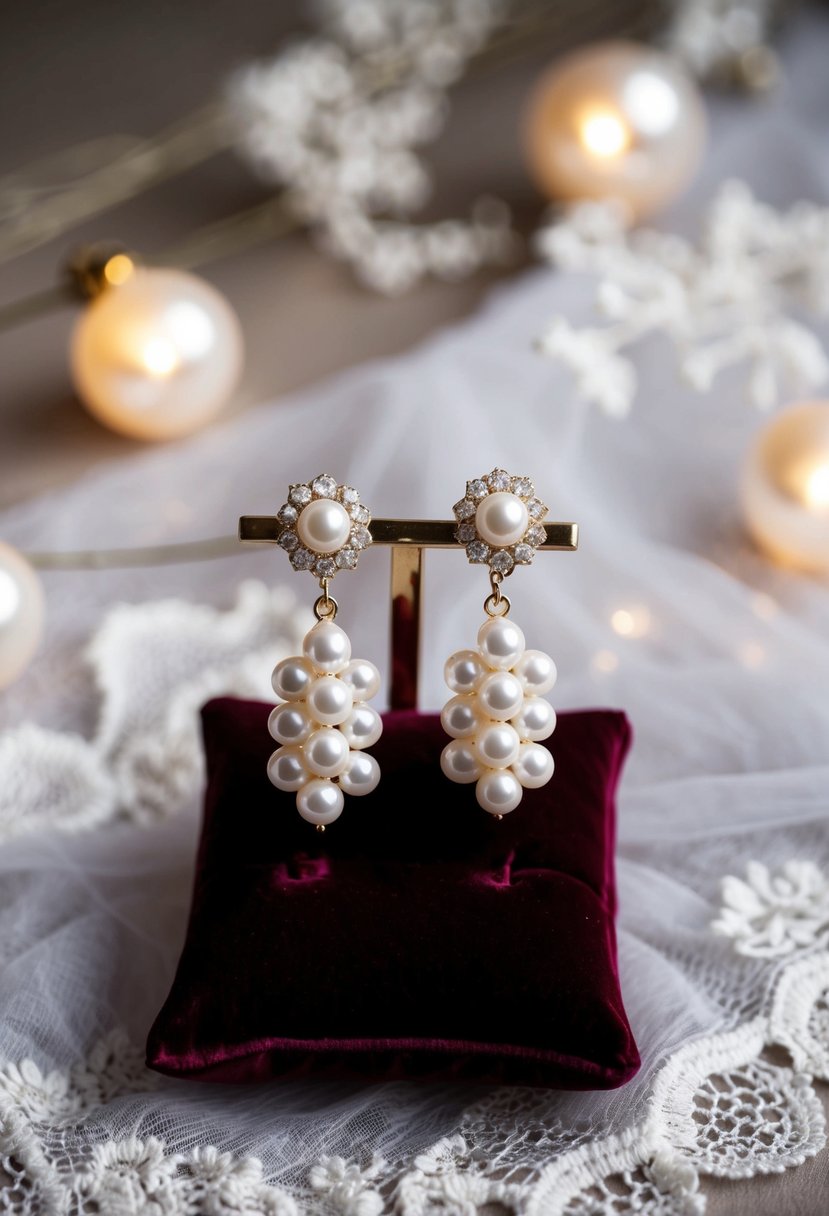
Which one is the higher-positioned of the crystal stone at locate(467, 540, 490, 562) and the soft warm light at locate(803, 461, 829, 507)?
the soft warm light at locate(803, 461, 829, 507)

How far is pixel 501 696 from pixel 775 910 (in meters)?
0.34

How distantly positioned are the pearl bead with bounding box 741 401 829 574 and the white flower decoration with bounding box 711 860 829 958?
386mm

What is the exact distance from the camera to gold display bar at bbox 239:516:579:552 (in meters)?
0.82

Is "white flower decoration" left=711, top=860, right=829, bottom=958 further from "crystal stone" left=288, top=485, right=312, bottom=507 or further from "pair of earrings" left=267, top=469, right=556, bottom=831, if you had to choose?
"crystal stone" left=288, top=485, right=312, bottom=507

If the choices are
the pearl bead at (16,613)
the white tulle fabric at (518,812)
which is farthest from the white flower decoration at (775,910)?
the pearl bead at (16,613)

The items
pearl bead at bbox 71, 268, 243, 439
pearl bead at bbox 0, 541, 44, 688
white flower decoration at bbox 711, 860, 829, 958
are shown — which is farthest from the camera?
pearl bead at bbox 71, 268, 243, 439

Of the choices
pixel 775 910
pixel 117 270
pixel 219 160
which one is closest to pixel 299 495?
pixel 775 910

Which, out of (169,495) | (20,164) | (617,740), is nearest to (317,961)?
(617,740)

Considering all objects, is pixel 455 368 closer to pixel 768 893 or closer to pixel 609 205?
pixel 609 205

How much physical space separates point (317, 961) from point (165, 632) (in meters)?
0.51

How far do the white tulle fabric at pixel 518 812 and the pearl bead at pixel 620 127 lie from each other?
107 mm

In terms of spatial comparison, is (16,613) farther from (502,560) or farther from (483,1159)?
(483,1159)

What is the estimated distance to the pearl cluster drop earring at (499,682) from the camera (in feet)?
2.67

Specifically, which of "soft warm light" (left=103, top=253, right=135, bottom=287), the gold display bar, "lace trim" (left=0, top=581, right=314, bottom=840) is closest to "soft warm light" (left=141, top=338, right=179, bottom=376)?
"soft warm light" (left=103, top=253, right=135, bottom=287)
